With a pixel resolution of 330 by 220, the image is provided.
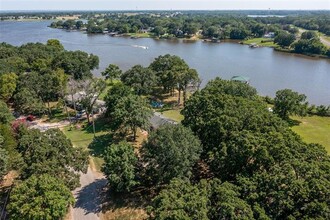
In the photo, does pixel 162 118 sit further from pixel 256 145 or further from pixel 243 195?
pixel 243 195

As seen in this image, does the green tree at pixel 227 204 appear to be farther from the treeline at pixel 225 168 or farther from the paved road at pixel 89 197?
the paved road at pixel 89 197

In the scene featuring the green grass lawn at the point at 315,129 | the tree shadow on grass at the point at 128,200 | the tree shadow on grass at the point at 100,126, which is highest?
the tree shadow on grass at the point at 100,126

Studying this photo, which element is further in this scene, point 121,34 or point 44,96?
point 121,34

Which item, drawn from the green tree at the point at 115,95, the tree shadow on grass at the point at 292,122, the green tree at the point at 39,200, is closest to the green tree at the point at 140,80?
the green tree at the point at 115,95

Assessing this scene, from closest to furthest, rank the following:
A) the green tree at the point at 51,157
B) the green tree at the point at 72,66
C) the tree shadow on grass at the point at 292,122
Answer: the green tree at the point at 51,157 < the tree shadow on grass at the point at 292,122 < the green tree at the point at 72,66

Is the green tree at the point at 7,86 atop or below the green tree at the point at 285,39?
below

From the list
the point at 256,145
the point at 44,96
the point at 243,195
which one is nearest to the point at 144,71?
the point at 44,96

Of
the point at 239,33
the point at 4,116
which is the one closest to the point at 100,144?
the point at 4,116
